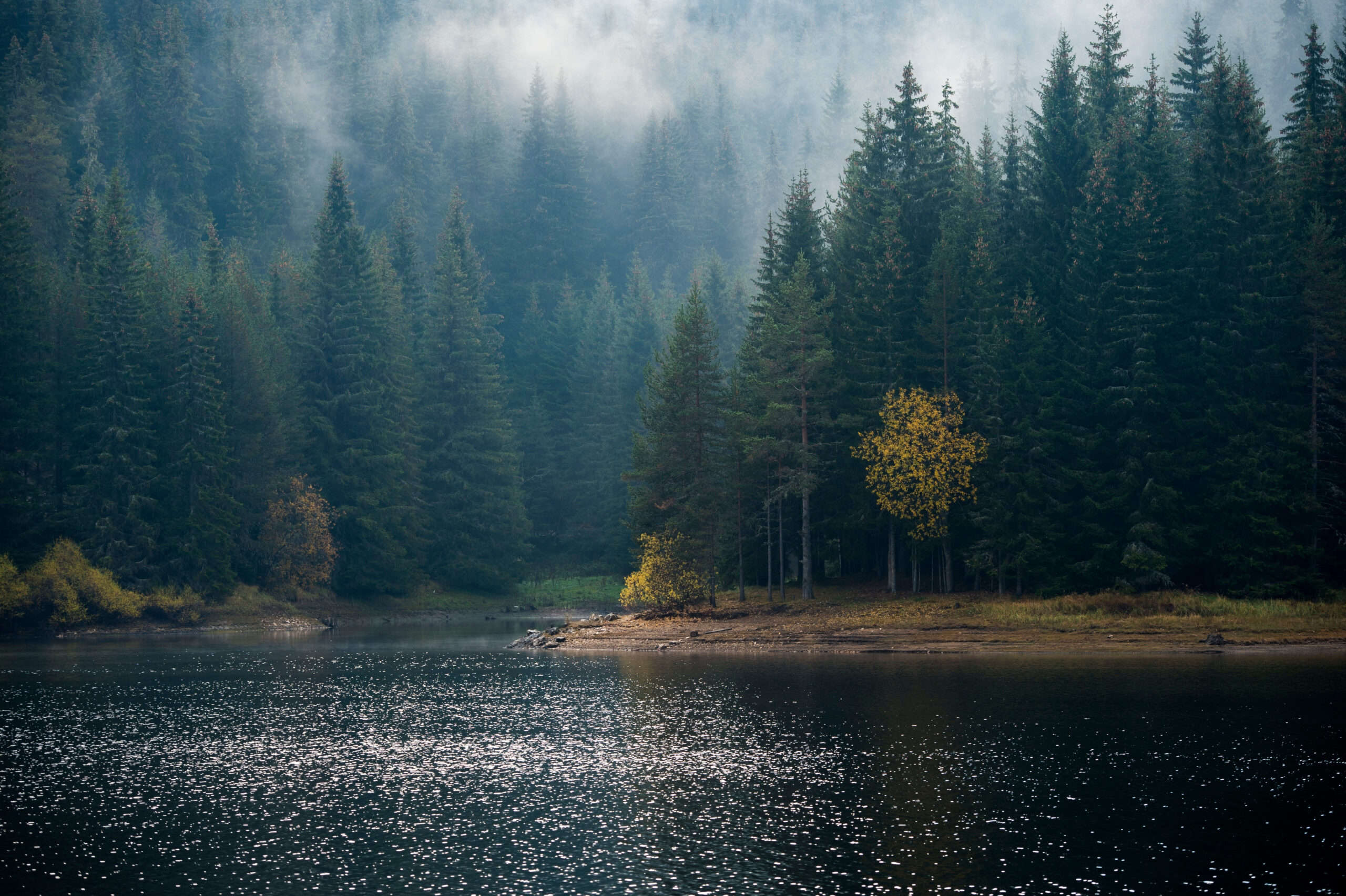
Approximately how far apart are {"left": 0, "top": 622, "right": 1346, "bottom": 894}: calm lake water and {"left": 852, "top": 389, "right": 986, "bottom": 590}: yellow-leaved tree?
41.2 feet

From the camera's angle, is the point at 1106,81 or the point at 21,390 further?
the point at 21,390

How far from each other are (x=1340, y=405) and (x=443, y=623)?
72.4 m

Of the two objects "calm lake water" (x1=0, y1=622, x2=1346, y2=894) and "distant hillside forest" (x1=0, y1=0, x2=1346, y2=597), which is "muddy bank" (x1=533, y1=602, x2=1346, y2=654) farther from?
"distant hillside forest" (x1=0, y1=0, x2=1346, y2=597)

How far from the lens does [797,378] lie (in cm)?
7300

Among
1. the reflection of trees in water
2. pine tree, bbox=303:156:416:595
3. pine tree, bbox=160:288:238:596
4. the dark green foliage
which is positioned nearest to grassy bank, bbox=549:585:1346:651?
the reflection of trees in water

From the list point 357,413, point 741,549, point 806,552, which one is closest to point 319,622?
point 357,413

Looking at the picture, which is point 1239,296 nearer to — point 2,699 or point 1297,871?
point 1297,871

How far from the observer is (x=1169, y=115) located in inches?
3091

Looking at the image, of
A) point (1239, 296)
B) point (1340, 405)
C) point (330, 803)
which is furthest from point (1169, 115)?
point (330, 803)

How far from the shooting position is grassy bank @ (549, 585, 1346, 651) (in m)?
58.1

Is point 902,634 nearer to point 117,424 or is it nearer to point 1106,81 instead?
point 1106,81

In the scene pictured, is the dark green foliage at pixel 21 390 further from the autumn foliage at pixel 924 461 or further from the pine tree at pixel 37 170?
the autumn foliage at pixel 924 461

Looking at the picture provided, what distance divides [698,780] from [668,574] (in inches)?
1667

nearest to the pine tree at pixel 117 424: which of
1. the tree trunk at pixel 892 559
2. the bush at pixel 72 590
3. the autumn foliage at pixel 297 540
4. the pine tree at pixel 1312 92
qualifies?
the bush at pixel 72 590
